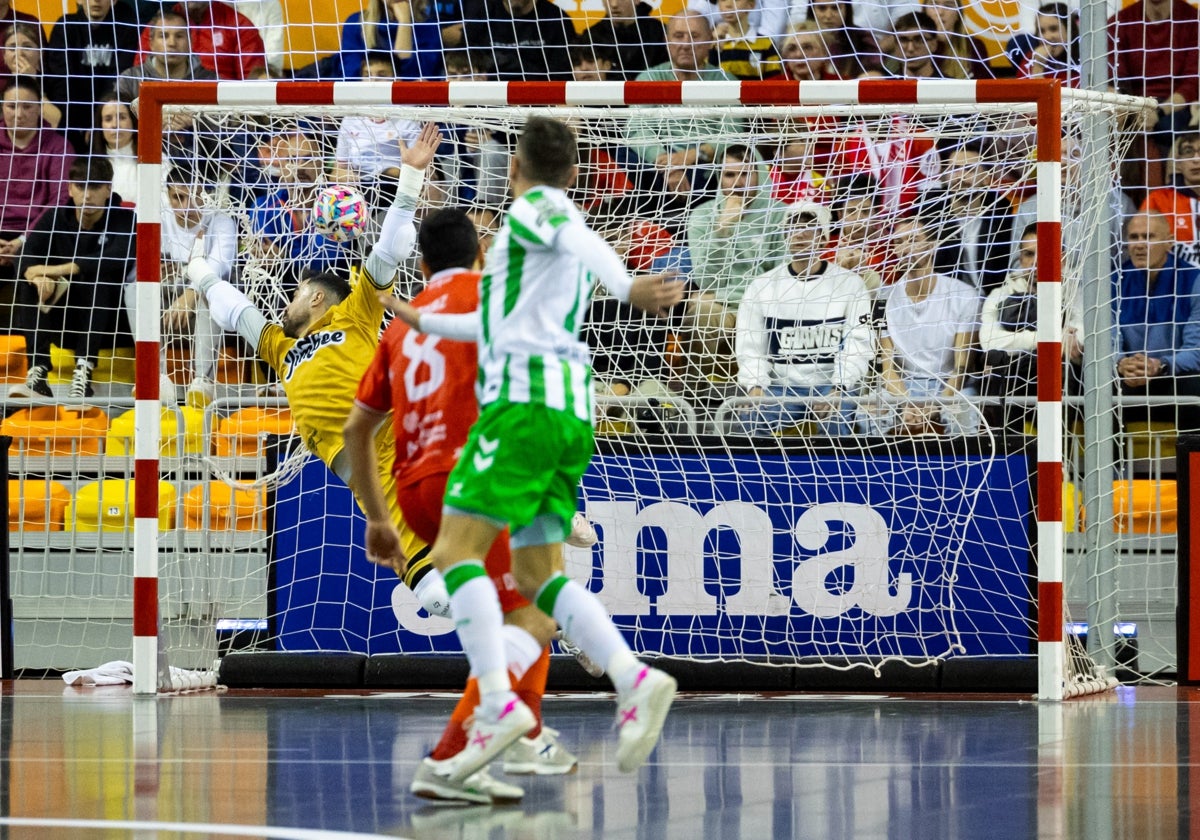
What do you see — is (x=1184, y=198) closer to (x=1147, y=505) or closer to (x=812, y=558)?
(x=1147, y=505)

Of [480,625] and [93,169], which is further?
[93,169]

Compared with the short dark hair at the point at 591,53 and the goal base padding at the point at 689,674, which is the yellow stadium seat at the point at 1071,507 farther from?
the short dark hair at the point at 591,53

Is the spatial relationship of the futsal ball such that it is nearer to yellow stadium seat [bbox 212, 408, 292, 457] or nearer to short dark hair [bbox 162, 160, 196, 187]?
short dark hair [bbox 162, 160, 196, 187]

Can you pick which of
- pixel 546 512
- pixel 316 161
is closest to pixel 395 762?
pixel 546 512

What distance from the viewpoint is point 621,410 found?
31.2 feet

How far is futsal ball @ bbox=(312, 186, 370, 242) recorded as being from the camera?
7648mm

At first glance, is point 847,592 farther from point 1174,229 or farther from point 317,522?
point 1174,229

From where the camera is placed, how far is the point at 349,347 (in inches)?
290

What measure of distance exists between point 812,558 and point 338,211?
308 centimetres

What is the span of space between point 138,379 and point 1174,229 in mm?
6480

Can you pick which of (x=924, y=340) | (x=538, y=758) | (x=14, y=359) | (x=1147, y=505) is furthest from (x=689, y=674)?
(x=14, y=359)

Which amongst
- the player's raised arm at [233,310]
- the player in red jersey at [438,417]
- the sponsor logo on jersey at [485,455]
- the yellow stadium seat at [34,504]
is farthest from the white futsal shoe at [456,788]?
the yellow stadium seat at [34,504]

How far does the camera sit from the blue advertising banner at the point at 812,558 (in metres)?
8.63

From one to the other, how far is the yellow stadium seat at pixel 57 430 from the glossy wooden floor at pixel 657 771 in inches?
103
